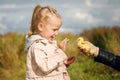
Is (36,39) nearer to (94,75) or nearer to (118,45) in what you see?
(94,75)

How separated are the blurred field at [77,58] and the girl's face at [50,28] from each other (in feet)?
13.6

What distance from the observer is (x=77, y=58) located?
10.2 metres

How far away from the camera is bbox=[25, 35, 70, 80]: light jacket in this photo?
4.09 metres

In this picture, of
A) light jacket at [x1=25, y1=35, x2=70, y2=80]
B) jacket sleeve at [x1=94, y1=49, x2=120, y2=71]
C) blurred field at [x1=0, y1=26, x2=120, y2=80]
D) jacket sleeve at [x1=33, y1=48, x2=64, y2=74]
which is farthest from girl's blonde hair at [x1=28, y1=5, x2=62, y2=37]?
blurred field at [x1=0, y1=26, x2=120, y2=80]

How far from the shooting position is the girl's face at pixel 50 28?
423cm

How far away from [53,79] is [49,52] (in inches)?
9.1

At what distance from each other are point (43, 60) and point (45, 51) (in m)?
0.09

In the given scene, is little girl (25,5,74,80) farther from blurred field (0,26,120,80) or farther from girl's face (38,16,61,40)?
blurred field (0,26,120,80)

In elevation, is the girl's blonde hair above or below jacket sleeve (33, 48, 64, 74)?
above

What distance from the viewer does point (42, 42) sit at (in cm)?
420

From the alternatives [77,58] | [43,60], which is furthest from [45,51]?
[77,58]

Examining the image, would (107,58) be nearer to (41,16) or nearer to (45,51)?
(45,51)

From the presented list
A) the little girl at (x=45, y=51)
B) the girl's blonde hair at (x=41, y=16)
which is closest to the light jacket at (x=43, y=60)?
the little girl at (x=45, y=51)

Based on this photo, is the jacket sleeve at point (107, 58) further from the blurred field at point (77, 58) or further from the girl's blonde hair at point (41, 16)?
the blurred field at point (77, 58)
